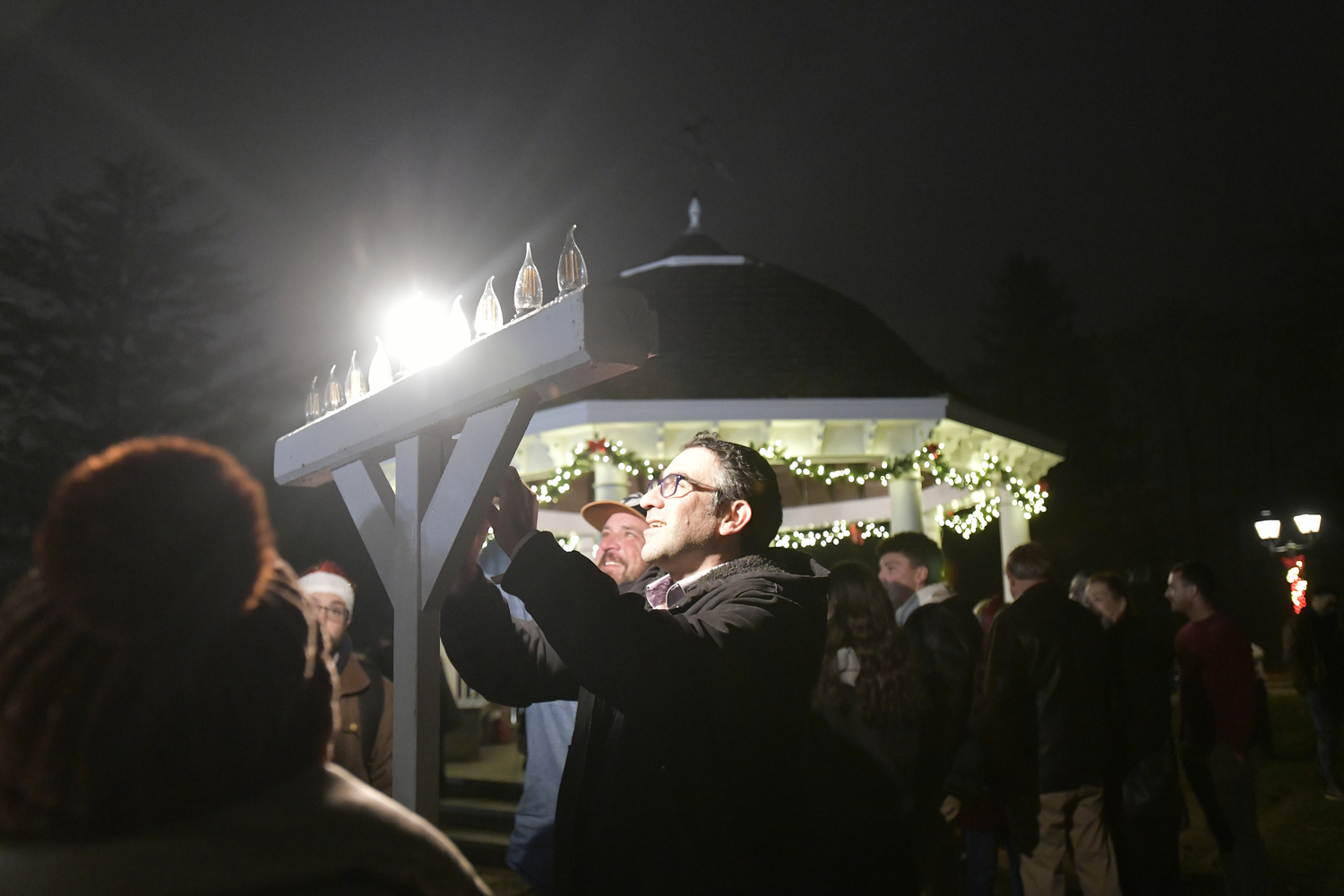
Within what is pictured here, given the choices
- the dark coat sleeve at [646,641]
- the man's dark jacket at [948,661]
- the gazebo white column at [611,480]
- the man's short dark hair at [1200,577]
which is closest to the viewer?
the dark coat sleeve at [646,641]

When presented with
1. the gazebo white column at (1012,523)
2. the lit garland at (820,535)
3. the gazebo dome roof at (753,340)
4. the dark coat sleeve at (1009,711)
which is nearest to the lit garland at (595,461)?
the gazebo dome roof at (753,340)

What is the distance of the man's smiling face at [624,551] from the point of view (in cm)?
474

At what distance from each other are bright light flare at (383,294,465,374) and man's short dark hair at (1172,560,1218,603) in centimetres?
497

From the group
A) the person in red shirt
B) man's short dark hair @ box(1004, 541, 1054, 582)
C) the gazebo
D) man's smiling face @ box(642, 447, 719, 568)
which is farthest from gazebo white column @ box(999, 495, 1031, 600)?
man's smiling face @ box(642, 447, 719, 568)

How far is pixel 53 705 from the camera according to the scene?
41.1 inches

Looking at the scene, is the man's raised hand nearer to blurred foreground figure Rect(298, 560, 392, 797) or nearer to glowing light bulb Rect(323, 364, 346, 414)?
glowing light bulb Rect(323, 364, 346, 414)

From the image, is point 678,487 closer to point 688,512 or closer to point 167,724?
point 688,512

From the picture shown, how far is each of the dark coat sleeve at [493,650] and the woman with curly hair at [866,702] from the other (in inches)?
51.2

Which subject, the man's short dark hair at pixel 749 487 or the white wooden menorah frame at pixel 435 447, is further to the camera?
the man's short dark hair at pixel 749 487

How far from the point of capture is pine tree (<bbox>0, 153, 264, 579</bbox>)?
79.0 ft

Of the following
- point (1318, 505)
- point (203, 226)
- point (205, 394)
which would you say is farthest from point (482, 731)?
point (1318, 505)

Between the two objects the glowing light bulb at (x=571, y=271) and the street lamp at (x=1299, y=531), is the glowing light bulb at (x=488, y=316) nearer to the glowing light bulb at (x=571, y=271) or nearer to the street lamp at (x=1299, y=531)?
the glowing light bulb at (x=571, y=271)

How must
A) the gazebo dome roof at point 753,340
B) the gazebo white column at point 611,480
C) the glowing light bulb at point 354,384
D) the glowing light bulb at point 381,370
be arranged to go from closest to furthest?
the glowing light bulb at point 381,370, the glowing light bulb at point 354,384, the gazebo white column at point 611,480, the gazebo dome roof at point 753,340

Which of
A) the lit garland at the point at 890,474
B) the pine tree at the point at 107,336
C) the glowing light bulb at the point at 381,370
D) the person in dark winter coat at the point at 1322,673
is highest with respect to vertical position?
→ the pine tree at the point at 107,336
